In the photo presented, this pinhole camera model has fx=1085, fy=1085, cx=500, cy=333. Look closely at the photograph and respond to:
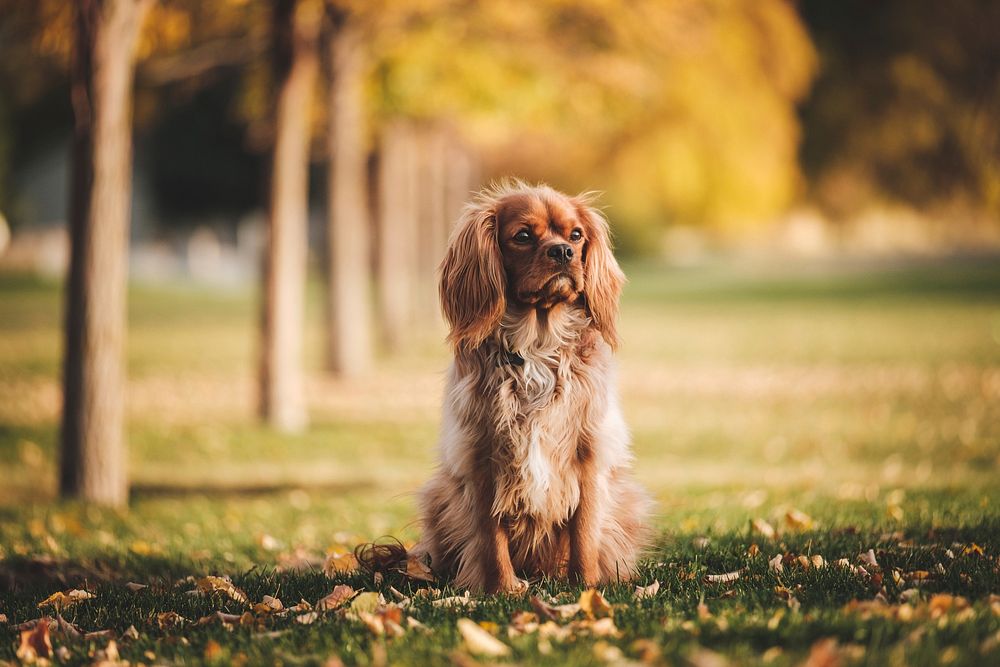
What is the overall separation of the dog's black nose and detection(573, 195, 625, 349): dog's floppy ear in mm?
163

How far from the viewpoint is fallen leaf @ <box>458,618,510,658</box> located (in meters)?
3.57

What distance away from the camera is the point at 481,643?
3.61m

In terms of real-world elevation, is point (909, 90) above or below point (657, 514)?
above

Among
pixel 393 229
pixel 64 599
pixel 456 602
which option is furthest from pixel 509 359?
pixel 393 229

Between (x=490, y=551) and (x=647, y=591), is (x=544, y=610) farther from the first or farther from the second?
(x=647, y=591)

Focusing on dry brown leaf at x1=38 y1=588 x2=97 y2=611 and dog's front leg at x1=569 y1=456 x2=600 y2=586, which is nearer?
dog's front leg at x1=569 y1=456 x2=600 y2=586

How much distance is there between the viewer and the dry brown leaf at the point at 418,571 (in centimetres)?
489

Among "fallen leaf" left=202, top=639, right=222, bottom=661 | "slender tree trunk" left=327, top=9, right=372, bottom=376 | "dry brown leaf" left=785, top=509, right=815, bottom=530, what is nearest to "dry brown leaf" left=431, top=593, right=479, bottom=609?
"fallen leaf" left=202, top=639, right=222, bottom=661

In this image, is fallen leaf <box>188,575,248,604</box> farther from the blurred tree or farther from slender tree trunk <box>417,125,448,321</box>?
the blurred tree

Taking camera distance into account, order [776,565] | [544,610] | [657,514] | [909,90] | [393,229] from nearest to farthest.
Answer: [544,610] < [776,565] < [657,514] < [393,229] < [909,90]

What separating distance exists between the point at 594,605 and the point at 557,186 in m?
14.6

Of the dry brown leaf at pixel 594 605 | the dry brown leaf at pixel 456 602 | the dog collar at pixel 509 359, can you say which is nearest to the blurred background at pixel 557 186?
the dog collar at pixel 509 359

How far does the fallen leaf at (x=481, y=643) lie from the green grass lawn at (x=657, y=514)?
3 centimetres

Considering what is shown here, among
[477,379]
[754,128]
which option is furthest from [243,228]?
[477,379]
